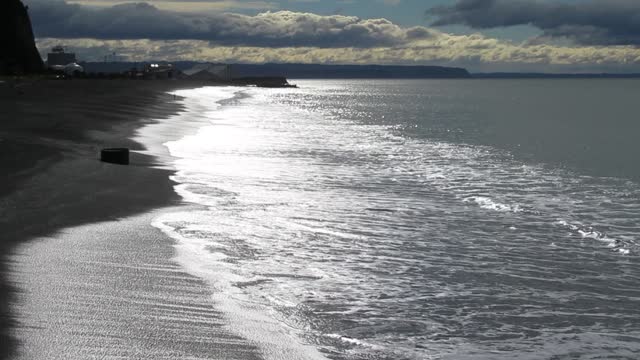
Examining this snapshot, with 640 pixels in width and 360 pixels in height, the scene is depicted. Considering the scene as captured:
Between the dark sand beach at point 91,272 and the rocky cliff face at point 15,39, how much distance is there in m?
124

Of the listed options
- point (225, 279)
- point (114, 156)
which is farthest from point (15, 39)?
point (225, 279)

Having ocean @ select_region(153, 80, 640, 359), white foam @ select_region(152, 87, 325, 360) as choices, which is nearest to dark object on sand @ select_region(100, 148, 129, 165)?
ocean @ select_region(153, 80, 640, 359)

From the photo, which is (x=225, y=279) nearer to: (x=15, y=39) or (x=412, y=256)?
(x=412, y=256)

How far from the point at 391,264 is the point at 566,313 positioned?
11.5 ft

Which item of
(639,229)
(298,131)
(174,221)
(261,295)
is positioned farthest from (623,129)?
(261,295)

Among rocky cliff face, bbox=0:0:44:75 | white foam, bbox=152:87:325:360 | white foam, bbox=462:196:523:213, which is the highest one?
rocky cliff face, bbox=0:0:44:75

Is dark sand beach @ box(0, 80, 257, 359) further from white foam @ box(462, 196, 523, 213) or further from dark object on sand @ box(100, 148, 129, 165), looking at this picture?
white foam @ box(462, 196, 523, 213)

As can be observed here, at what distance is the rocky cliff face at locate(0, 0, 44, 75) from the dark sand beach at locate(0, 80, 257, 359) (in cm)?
12392

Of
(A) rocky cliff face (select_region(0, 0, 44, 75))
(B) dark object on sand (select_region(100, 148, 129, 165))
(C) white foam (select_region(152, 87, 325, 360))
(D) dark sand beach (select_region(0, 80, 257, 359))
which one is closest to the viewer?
(D) dark sand beach (select_region(0, 80, 257, 359))

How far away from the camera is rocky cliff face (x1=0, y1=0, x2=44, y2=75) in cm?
14462

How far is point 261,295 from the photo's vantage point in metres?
12.0

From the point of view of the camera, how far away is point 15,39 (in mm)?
148125

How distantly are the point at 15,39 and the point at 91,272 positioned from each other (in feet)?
481

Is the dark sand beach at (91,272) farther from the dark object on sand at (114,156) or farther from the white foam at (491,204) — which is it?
the white foam at (491,204)
